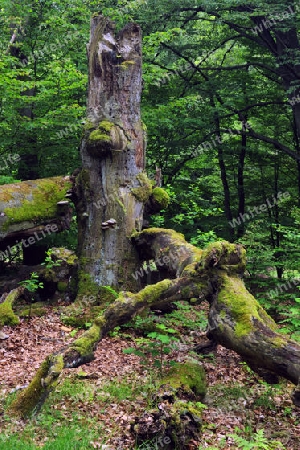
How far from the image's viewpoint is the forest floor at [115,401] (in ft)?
13.2

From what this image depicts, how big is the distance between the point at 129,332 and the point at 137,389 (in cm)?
192

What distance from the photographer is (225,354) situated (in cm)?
699

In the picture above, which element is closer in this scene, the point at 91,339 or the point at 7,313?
the point at 91,339

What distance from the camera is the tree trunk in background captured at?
7.68m

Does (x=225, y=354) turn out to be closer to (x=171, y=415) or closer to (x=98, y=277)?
(x=98, y=277)

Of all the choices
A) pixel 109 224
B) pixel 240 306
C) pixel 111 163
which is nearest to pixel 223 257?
pixel 240 306

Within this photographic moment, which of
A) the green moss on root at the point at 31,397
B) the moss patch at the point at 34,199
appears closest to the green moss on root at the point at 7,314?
the moss patch at the point at 34,199

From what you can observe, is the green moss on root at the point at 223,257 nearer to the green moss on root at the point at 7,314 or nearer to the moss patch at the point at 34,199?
the green moss on root at the point at 7,314

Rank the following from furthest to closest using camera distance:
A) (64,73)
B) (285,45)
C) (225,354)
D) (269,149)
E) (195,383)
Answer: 1. (269,149)
2. (285,45)
3. (64,73)
4. (225,354)
5. (195,383)

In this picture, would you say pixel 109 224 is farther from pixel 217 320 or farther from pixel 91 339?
pixel 91 339

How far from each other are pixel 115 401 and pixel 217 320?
1575mm

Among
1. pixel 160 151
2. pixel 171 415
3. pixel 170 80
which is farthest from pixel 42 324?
pixel 170 80

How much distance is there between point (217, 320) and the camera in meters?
5.00

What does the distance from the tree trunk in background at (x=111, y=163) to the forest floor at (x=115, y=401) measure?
144 centimetres
